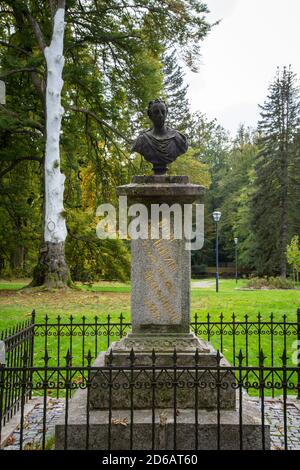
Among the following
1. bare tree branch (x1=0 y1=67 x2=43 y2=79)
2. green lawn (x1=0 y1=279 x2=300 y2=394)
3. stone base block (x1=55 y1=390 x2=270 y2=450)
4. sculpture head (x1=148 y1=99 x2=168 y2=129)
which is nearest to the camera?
stone base block (x1=55 y1=390 x2=270 y2=450)

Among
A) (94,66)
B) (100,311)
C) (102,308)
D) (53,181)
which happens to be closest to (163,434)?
(100,311)

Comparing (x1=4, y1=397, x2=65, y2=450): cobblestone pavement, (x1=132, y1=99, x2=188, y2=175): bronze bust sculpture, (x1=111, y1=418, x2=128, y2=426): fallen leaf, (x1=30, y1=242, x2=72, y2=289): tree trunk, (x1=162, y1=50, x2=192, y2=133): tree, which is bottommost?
(x1=4, y1=397, x2=65, y2=450): cobblestone pavement

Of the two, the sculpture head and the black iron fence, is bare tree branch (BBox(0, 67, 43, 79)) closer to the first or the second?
the sculpture head

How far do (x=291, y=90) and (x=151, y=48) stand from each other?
2447cm

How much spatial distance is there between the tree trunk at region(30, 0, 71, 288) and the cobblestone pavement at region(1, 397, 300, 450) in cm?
905

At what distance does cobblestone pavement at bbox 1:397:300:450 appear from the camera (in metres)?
4.95

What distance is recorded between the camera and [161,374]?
191 inches

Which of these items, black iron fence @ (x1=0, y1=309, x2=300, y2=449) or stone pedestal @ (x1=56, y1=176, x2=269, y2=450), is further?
stone pedestal @ (x1=56, y1=176, x2=269, y2=450)

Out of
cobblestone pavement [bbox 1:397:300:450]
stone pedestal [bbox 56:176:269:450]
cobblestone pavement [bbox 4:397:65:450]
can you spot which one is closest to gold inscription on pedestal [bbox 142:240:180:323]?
stone pedestal [bbox 56:176:269:450]

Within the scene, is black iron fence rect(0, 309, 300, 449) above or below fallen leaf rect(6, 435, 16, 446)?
above

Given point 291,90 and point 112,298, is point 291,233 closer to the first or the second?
point 291,90

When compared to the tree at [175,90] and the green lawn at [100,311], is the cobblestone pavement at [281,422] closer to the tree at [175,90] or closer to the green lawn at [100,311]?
the green lawn at [100,311]

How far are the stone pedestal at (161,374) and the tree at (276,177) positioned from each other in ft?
112

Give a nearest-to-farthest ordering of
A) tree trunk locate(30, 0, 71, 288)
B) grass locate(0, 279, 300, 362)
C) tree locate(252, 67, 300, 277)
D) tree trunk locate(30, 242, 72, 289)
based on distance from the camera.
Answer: grass locate(0, 279, 300, 362) → tree trunk locate(30, 242, 72, 289) → tree trunk locate(30, 0, 71, 288) → tree locate(252, 67, 300, 277)
